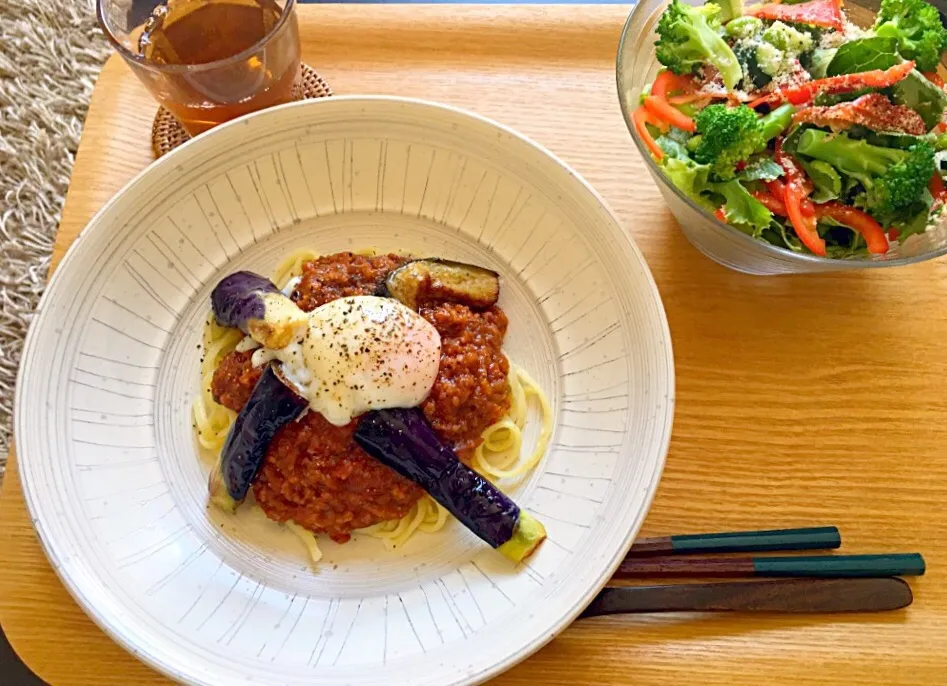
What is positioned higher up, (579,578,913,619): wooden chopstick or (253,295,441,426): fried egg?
(253,295,441,426): fried egg

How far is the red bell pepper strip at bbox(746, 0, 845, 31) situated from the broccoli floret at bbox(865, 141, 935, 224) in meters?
0.61

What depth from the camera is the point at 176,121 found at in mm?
3293

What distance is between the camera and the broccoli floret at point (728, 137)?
8.21 feet

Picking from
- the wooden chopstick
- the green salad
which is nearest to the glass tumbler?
the green salad

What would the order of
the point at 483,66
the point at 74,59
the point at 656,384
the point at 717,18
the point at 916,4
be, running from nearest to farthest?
the point at 656,384 → the point at 916,4 → the point at 717,18 → the point at 483,66 → the point at 74,59

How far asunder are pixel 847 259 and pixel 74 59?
172 inches

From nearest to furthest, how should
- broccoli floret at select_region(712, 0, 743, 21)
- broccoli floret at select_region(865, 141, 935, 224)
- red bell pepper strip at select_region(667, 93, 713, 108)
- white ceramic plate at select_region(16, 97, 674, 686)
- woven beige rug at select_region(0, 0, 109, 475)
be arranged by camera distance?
white ceramic plate at select_region(16, 97, 674, 686)
broccoli floret at select_region(865, 141, 935, 224)
red bell pepper strip at select_region(667, 93, 713, 108)
broccoli floret at select_region(712, 0, 743, 21)
woven beige rug at select_region(0, 0, 109, 475)

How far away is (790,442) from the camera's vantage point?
9.16 ft

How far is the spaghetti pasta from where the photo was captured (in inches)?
106

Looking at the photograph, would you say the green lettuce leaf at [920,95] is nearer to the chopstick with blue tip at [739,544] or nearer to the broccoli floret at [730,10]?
the broccoli floret at [730,10]

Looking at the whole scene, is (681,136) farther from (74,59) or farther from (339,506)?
(74,59)

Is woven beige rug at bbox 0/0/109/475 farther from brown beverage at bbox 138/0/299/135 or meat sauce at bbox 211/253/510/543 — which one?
meat sauce at bbox 211/253/510/543

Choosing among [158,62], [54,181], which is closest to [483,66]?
[158,62]

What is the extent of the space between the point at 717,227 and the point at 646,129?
19.9 inches
